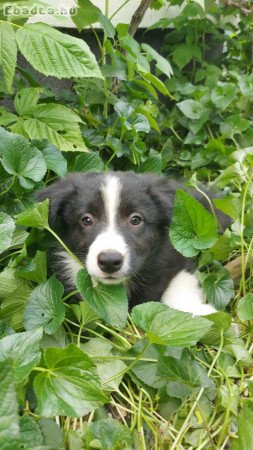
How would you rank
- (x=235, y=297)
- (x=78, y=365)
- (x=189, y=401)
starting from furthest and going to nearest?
(x=235, y=297) < (x=189, y=401) < (x=78, y=365)

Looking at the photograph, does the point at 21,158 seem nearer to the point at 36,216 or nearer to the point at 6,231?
the point at 36,216

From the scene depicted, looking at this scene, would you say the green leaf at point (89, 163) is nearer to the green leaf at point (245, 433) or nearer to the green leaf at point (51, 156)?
the green leaf at point (51, 156)

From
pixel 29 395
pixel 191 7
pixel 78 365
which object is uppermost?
pixel 191 7

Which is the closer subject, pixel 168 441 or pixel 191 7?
pixel 168 441

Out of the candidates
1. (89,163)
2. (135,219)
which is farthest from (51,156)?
(135,219)

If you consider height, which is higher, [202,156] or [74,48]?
[74,48]

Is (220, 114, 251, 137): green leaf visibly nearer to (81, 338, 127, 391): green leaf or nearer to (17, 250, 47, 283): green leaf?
(17, 250, 47, 283): green leaf

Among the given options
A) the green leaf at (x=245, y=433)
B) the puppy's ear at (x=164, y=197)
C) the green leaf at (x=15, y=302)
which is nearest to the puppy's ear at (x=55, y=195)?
Answer: the puppy's ear at (x=164, y=197)

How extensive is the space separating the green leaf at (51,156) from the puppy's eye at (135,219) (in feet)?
1.17

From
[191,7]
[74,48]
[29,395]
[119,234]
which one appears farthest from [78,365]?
[191,7]

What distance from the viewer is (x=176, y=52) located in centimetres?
443

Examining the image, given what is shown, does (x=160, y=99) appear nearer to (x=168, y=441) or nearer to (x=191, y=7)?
(x=191, y=7)

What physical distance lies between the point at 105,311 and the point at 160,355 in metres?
0.24

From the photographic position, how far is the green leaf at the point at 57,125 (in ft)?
8.23
